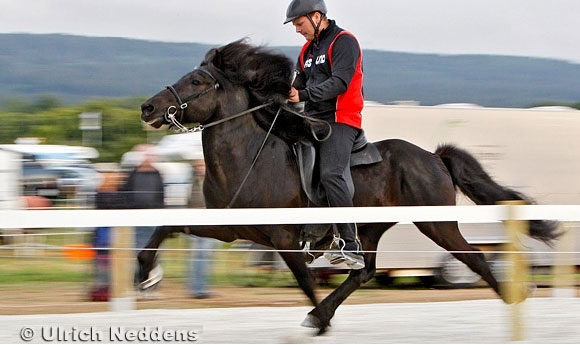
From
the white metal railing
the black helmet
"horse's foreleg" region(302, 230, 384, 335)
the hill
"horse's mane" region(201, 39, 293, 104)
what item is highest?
the hill

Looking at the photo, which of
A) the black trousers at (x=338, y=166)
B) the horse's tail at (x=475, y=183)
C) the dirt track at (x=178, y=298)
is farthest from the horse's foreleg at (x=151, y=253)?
the horse's tail at (x=475, y=183)

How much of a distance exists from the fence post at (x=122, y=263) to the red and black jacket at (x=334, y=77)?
1722mm

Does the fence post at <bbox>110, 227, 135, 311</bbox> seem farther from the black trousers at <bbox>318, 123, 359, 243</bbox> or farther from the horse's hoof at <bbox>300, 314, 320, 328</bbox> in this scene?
the black trousers at <bbox>318, 123, 359, 243</bbox>

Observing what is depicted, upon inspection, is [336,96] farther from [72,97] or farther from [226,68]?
[72,97]

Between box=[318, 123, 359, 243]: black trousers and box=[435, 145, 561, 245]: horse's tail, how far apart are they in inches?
43.3

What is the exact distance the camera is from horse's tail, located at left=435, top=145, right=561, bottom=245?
740cm

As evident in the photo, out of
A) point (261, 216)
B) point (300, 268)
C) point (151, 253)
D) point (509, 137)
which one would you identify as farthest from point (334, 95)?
point (509, 137)

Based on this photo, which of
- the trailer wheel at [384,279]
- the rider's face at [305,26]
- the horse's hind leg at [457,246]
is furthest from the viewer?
the trailer wheel at [384,279]

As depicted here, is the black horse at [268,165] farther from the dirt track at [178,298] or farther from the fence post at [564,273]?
the fence post at [564,273]

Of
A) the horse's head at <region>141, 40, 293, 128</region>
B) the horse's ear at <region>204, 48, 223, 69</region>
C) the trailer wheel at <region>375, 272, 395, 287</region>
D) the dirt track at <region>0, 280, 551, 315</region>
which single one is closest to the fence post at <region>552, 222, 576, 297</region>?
the dirt track at <region>0, 280, 551, 315</region>

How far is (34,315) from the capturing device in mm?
6621

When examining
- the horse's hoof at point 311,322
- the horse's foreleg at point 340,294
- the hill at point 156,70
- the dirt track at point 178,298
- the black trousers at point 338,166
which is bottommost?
the dirt track at point 178,298

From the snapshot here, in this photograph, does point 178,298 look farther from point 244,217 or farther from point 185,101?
point 244,217

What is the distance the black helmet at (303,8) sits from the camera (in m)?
6.63
